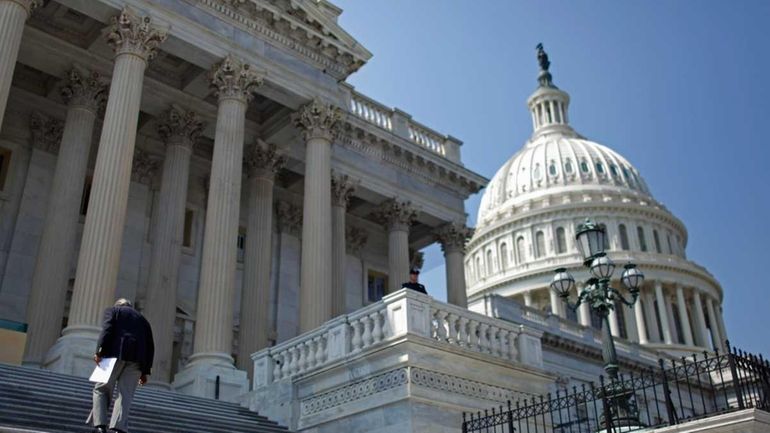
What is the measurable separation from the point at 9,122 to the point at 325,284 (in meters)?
11.7

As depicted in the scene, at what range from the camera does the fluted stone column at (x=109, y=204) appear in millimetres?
16531

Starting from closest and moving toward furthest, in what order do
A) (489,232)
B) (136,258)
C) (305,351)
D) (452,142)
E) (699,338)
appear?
(305,351), (136,258), (452,142), (699,338), (489,232)

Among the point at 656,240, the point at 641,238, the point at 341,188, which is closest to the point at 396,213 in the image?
the point at 341,188

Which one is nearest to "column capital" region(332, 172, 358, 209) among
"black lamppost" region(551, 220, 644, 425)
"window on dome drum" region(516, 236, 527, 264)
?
"black lamppost" region(551, 220, 644, 425)

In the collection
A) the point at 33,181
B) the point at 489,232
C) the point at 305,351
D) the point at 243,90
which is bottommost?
the point at 305,351

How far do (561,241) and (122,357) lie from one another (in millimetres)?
77612

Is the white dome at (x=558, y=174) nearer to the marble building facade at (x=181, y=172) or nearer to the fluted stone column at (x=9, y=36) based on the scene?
the marble building facade at (x=181, y=172)

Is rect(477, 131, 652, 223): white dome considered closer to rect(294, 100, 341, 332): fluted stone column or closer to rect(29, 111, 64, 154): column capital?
rect(294, 100, 341, 332): fluted stone column

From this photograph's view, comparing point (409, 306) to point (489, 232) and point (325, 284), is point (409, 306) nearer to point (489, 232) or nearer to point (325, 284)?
point (325, 284)

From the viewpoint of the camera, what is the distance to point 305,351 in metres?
16.2

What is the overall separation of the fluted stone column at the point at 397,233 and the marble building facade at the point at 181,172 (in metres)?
0.07

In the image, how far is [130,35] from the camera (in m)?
20.2

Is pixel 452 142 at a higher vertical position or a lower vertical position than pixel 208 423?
higher

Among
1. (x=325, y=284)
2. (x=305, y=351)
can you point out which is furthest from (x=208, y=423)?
(x=325, y=284)
